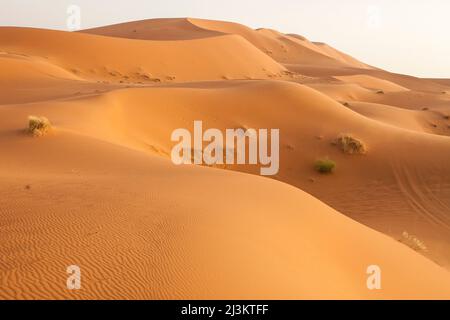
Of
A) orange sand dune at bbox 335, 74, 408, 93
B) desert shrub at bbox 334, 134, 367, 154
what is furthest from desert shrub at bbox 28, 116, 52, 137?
orange sand dune at bbox 335, 74, 408, 93

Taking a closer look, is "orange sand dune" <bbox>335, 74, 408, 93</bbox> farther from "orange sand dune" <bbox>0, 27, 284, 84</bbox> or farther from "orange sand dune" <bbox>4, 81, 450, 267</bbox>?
"orange sand dune" <bbox>4, 81, 450, 267</bbox>

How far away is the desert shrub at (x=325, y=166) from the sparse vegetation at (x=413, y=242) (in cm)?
441

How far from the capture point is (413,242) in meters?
8.82

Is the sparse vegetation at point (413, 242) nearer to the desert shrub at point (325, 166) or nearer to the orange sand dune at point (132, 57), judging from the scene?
the desert shrub at point (325, 166)

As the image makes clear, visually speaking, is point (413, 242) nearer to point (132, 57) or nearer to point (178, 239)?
point (178, 239)

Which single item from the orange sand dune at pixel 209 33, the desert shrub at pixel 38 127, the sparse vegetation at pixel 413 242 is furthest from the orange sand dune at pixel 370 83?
the desert shrub at pixel 38 127

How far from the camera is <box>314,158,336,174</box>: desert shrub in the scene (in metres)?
13.5

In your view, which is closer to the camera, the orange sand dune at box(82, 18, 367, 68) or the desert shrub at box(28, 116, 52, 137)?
the desert shrub at box(28, 116, 52, 137)

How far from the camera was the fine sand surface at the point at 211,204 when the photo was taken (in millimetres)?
3883

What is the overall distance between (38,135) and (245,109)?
9.40 metres

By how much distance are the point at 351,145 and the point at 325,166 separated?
5.44 feet

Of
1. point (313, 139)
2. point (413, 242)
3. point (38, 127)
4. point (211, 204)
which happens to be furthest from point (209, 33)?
point (211, 204)

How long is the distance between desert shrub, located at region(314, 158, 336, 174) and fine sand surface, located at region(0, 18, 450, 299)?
0.23 meters

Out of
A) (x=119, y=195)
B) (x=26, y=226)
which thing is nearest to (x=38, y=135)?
(x=119, y=195)
